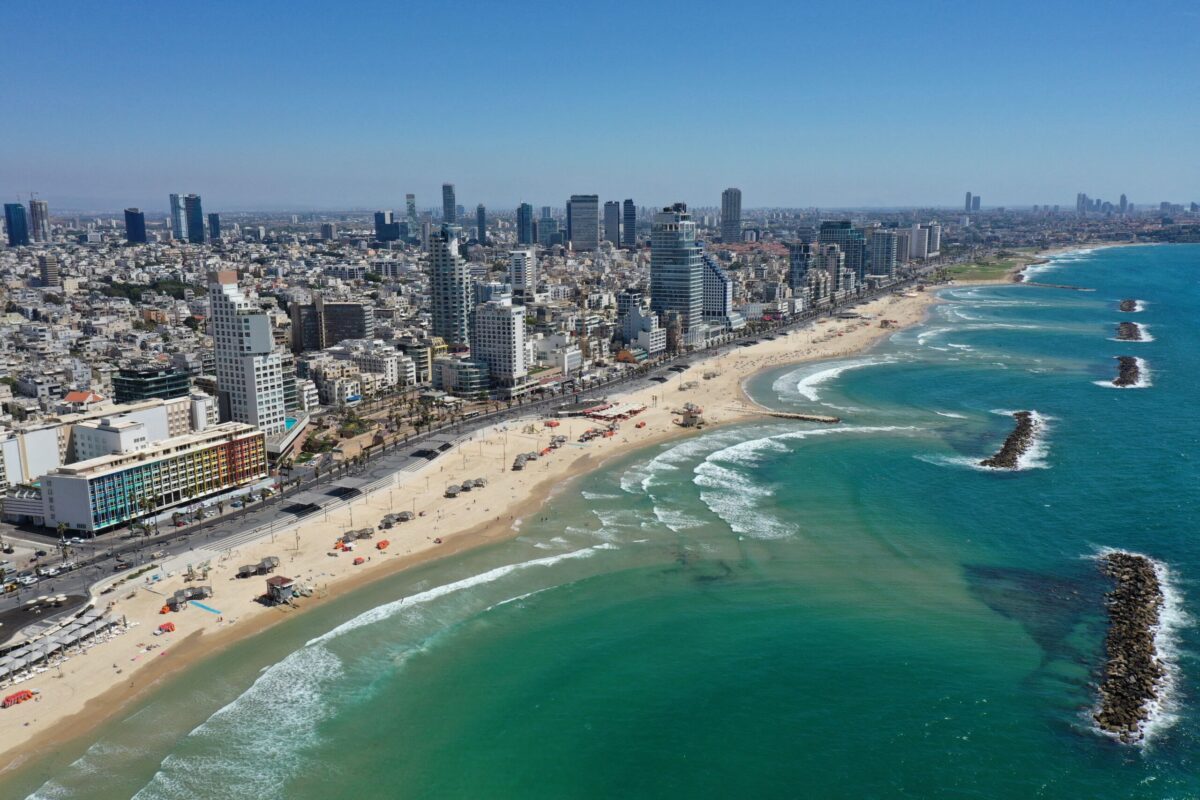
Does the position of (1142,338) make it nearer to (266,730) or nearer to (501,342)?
(501,342)

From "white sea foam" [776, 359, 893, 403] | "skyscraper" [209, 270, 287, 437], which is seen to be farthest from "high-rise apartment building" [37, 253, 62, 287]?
"white sea foam" [776, 359, 893, 403]

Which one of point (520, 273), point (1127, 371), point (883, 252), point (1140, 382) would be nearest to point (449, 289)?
point (520, 273)

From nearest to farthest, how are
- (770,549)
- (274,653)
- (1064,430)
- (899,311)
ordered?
(274,653) < (770,549) < (1064,430) < (899,311)

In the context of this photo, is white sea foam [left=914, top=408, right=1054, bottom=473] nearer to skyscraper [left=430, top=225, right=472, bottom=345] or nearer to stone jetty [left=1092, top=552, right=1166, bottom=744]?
stone jetty [left=1092, top=552, right=1166, bottom=744]

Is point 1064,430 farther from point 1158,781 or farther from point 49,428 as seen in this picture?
point 49,428

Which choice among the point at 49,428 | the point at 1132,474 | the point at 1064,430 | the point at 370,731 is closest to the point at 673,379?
the point at 1064,430

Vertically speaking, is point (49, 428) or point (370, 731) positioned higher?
point (49, 428)

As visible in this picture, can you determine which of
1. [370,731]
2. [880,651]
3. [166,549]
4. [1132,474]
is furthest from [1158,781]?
[166,549]

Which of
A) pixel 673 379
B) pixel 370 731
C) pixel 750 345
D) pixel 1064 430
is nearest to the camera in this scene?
pixel 370 731

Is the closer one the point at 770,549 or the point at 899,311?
the point at 770,549
